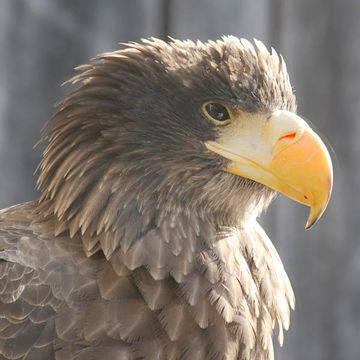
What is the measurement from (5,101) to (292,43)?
100 centimetres

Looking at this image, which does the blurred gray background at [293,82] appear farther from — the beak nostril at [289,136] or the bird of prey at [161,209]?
the beak nostril at [289,136]

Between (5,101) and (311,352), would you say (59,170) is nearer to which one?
(5,101)

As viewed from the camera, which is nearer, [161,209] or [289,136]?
[289,136]

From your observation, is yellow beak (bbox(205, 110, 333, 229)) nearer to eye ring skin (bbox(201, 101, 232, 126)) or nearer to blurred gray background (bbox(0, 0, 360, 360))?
eye ring skin (bbox(201, 101, 232, 126))

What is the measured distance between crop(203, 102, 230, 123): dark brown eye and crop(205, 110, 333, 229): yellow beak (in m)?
0.02

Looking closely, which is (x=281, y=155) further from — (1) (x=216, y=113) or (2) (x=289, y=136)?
(1) (x=216, y=113)

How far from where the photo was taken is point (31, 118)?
3381 mm

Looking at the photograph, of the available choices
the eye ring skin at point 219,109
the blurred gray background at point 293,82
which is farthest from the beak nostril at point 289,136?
the blurred gray background at point 293,82

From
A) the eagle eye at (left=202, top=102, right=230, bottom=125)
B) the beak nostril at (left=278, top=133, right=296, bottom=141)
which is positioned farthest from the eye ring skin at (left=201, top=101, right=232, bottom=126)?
the beak nostril at (left=278, top=133, right=296, bottom=141)

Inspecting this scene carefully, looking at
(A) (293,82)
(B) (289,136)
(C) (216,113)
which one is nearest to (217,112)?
(C) (216,113)

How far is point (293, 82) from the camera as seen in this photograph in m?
3.37

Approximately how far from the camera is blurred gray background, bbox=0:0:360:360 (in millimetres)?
3340

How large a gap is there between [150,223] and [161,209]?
0.04 metres

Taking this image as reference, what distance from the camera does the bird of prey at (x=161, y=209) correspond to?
1.95 metres
